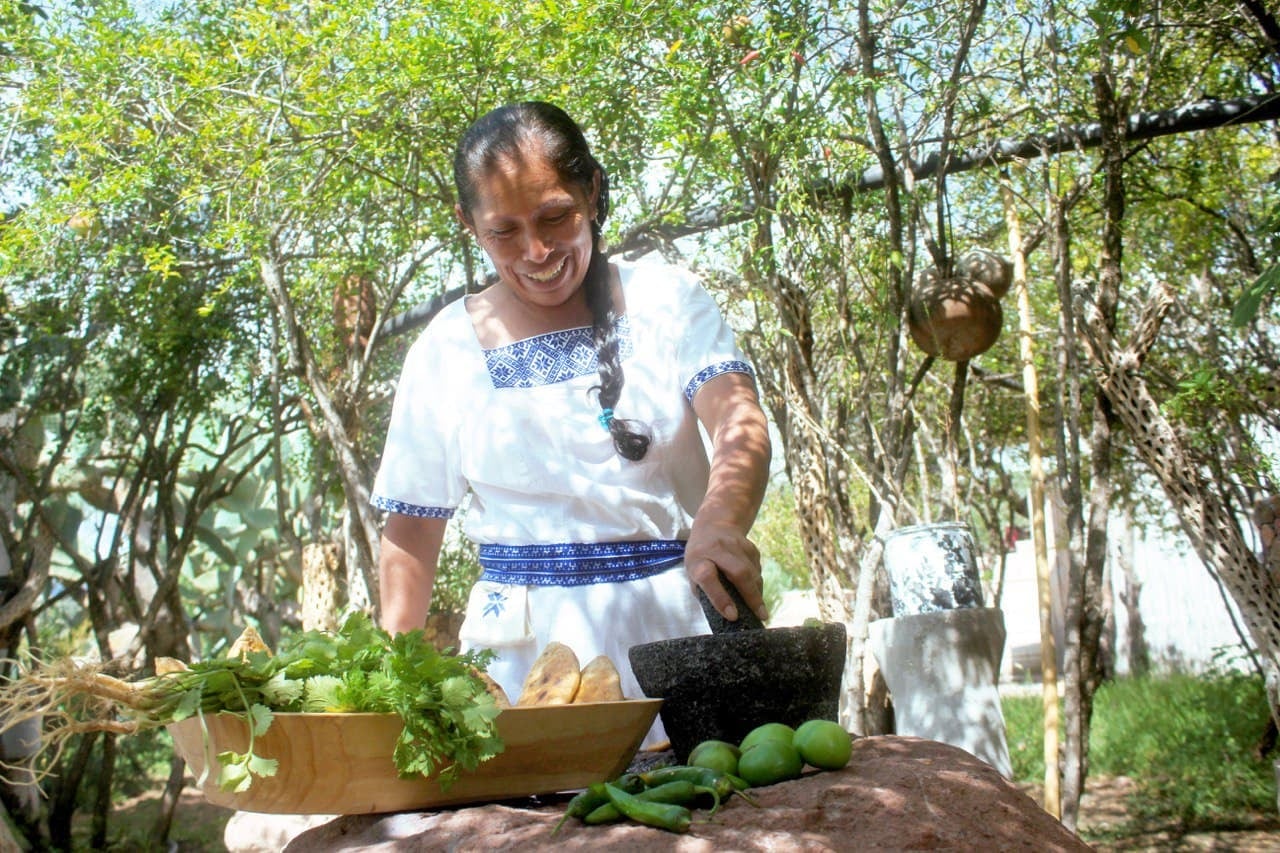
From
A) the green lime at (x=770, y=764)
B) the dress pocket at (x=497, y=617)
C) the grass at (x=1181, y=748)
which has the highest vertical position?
the dress pocket at (x=497, y=617)

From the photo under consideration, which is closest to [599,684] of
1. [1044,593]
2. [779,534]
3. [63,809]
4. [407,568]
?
[407,568]

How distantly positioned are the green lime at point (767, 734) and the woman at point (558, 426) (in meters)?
0.55

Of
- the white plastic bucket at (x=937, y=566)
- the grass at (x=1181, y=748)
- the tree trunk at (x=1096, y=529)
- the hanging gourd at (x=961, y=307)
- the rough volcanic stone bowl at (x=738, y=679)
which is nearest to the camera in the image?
the rough volcanic stone bowl at (x=738, y=679)

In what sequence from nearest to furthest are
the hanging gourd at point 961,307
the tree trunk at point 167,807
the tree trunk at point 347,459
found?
the hanging gourd at point 961,307
the tree trunk at point 347,459
the tree trunk at point 167,807

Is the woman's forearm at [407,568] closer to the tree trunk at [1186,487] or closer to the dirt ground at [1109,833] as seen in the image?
the tree trunk at [1186,487]

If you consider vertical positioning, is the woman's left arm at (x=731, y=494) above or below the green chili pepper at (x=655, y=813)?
above

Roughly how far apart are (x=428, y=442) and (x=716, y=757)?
1050mm

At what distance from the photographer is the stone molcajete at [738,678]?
66.5 inches

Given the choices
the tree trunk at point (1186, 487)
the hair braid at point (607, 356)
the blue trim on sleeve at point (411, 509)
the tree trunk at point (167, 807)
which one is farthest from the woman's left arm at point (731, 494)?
the tree trunk at point (167, 807)

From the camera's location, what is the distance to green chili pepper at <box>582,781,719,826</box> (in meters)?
1.38

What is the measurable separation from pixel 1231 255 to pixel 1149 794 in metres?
3.44

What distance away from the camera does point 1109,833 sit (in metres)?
6.80

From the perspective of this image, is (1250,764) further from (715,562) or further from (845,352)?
(715,562)

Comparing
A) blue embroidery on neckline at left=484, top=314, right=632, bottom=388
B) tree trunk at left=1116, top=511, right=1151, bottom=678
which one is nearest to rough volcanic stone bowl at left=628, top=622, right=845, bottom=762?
blue embroidery on neckline at left=484, top=314, right=632, bottom=388
